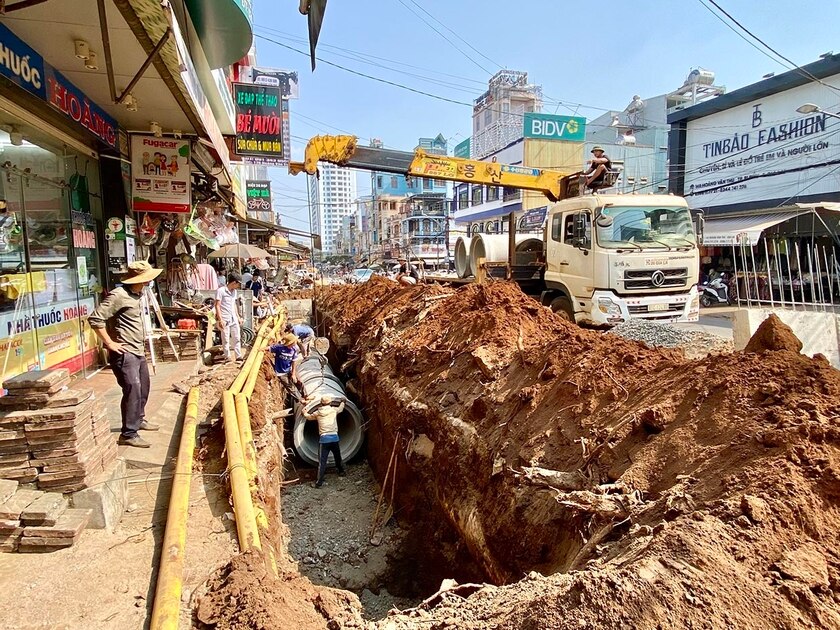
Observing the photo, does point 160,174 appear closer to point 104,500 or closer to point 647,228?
point 104,500

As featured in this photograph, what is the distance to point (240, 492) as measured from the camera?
4.00 meters

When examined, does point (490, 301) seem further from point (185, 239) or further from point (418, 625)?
point (185, 239)

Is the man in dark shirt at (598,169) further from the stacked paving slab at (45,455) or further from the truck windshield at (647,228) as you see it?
the stacked paving slab at (45,455)

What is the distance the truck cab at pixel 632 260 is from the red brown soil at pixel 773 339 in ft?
12.6

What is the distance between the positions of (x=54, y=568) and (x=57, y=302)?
430cm

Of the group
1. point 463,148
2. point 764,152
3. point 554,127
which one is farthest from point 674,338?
point 463,148

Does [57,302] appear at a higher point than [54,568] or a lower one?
higher

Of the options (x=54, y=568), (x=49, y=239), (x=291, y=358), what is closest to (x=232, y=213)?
(x=291, y=358)

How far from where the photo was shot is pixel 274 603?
2.76 m

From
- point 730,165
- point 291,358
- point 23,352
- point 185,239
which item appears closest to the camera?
point 23,352

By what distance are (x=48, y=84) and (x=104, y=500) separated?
4.95 metres

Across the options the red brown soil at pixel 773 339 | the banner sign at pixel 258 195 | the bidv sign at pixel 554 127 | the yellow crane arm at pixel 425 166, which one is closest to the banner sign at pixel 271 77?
the yellow crane arm at pixel 425 166

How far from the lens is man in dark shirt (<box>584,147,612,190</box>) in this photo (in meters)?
10.3

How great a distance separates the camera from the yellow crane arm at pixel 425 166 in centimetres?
1121
